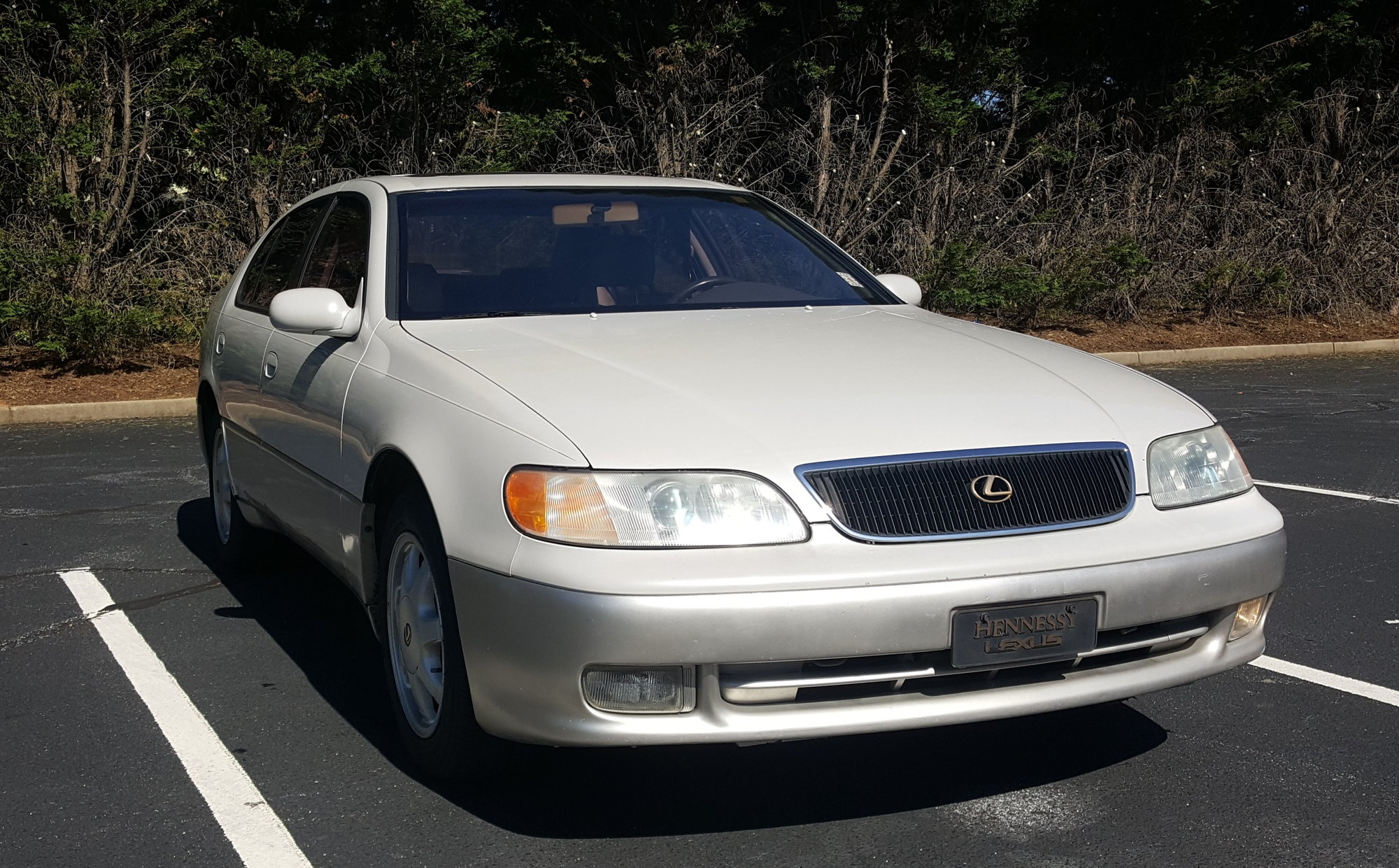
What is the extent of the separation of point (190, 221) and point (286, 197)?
1091 mm

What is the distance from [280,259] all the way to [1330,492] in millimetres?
5449

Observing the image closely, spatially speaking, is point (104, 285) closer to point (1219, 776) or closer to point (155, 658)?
point (155, 658)

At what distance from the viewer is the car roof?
191 inches

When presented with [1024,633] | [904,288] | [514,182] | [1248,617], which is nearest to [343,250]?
[514,182]

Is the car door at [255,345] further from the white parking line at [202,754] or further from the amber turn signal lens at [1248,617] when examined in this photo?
the amber turn signal lens at [1248,617]

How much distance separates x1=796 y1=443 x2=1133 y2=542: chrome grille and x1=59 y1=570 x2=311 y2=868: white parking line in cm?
144

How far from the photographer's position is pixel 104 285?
13625 millimetres

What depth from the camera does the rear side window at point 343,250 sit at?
4590 millimetres

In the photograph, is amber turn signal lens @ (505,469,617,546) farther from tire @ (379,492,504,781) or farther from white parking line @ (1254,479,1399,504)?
white parking line @ (1254,479,1399,504)

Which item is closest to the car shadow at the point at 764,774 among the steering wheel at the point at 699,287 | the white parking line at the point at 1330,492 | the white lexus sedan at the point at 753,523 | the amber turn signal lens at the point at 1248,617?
the white lexus sedan at the point at 753,523

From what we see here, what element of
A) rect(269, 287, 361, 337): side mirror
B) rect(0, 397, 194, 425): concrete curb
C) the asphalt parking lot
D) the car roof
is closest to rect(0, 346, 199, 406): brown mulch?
rect(0, 397, 194, 425): concrete curb

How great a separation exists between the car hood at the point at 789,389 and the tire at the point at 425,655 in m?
0.43

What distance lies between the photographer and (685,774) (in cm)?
368

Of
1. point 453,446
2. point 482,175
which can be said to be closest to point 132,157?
point 482,175
